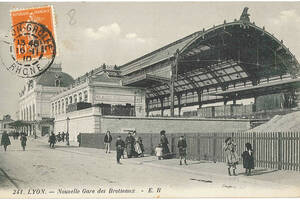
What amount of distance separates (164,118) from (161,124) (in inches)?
27.9

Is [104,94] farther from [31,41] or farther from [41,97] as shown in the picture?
[31,41]

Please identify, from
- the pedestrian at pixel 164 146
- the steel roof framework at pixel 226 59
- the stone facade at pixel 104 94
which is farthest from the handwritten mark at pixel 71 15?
the stone facade at pixel 104 94

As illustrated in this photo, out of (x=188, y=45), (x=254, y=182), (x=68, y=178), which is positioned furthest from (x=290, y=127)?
(x=188, y=45)

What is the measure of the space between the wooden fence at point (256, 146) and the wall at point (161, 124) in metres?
11.3

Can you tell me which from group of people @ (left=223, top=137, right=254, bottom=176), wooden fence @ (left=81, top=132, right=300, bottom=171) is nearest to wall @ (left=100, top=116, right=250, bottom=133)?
wooden fence @ (left=81, top=132, right=300, bottom=171)

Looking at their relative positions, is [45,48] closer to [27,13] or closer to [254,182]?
[27,13]

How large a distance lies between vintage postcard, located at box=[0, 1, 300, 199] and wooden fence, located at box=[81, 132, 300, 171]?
0.05 metres

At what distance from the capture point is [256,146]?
16.7 metres

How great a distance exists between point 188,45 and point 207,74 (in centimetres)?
1490

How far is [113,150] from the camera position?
29.9 m

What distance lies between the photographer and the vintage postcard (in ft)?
40.8

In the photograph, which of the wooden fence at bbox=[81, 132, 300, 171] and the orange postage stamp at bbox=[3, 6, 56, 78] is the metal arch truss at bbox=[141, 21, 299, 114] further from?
the orange postage stamp at bbox=[3, 6, 56, 78]

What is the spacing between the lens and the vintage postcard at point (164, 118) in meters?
12.4

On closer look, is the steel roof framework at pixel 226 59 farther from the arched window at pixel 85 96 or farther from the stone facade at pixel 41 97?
the stone facade at pixel 41 97
